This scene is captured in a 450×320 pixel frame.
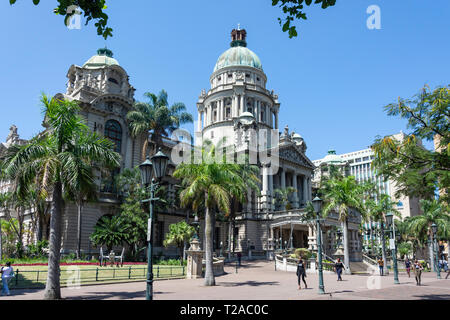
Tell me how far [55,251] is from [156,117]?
29.9m

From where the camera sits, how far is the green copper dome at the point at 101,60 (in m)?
49.7

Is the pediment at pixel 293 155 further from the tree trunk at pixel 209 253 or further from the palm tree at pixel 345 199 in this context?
the tree trunk at pixel 209 253

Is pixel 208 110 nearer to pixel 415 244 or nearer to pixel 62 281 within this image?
pixel 415 244

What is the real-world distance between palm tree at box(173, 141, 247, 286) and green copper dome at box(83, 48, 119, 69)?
31184 millimetres

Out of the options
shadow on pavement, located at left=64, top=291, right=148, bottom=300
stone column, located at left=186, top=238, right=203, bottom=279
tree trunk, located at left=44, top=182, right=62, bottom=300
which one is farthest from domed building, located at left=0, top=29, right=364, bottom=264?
shadow on pavement, located at left=64, top=291, right=148, bottom=300

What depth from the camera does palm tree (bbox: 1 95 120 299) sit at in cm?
1507

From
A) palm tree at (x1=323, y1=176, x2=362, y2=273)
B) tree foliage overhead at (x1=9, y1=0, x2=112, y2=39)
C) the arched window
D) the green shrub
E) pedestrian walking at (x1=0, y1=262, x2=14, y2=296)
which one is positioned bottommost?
the green shrub

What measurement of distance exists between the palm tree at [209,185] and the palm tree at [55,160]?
281 inches

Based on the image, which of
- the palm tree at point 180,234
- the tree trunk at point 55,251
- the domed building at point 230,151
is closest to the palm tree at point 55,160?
the tree trunk at point 55,251

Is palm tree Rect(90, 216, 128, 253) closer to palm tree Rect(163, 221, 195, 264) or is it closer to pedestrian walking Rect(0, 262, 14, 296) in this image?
palm tree Rect(163, 221, 195, 264)

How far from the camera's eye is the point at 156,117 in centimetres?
4375

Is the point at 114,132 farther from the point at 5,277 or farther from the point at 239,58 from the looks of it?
the point at 239,58

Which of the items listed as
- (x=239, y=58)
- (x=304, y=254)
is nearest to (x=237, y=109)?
(x=239, y=58)
